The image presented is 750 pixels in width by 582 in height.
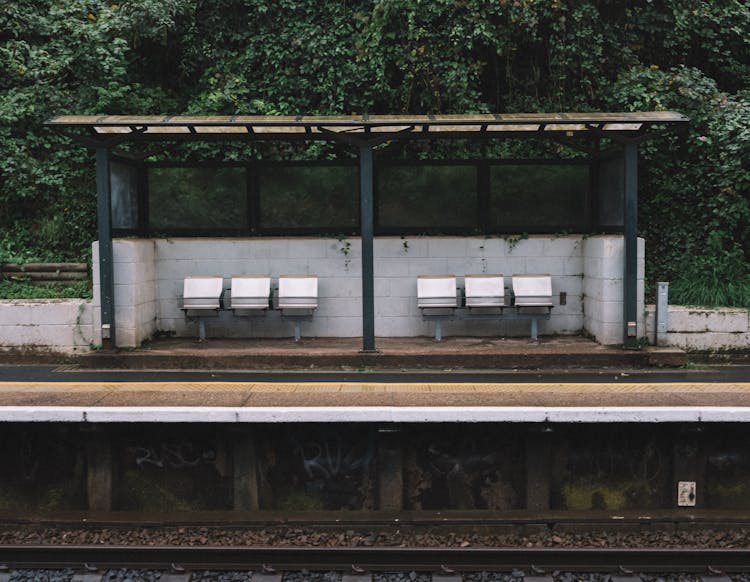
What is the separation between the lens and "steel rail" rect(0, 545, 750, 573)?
567 cm

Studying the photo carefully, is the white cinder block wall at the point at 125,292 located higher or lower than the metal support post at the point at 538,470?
higher

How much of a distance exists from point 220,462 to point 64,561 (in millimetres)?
1602

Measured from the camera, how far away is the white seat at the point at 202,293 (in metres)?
10.7

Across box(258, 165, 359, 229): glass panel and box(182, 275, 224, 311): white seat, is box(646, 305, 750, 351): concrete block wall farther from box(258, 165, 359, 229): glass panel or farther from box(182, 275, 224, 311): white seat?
box(182, 275, 224, 311): white seat

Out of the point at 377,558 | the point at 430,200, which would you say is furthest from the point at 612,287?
the point at 377,558

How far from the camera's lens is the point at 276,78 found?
45.0ft

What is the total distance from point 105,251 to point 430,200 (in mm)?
4939

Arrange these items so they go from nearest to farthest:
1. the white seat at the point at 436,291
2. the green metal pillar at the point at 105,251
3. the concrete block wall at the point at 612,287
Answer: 1. the green metal pillar at the point at 105,251
2. the concrete block wall at the point at 612,287
3. the white seat at the point at 436,291

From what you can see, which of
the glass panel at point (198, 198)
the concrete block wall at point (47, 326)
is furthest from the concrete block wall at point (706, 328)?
the concrete block wall at point (47, 326)

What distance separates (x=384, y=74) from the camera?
43.3ft

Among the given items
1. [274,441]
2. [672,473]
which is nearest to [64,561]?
[274,441]

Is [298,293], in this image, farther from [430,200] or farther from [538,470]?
[538,470]

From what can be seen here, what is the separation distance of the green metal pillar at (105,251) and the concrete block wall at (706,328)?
7.62m

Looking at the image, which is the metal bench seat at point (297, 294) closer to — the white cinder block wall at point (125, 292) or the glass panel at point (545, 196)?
the white cinder block wall at point (125, 292)
